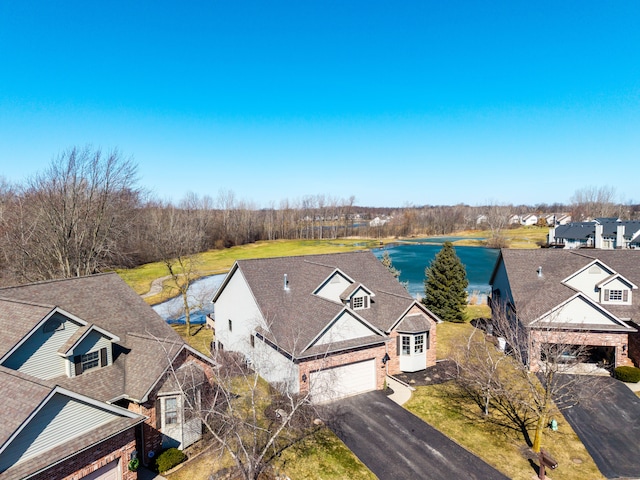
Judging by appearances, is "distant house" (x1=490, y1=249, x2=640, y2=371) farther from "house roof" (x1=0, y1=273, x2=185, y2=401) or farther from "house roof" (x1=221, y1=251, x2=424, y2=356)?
"house roof" (x1=0, y1=273, x2=185, y2=401)

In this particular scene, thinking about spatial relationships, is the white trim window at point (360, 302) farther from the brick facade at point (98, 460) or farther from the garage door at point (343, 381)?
the brick facade at point (98, 460)

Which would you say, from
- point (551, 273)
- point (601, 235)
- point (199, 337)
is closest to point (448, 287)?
point (551, 273)

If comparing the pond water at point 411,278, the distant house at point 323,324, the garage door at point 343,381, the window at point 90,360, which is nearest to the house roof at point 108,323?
the window at point 90,360

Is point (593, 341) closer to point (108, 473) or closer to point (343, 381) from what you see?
point (343, 381)

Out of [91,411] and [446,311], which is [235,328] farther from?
[446,311]

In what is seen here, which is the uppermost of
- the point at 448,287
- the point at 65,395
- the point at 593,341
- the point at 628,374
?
the point at 65,395
